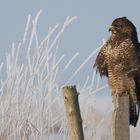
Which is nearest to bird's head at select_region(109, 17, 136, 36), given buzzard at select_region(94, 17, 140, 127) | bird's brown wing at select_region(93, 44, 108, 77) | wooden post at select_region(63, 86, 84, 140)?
buzzard at select_region(94, 17, 140, 127)

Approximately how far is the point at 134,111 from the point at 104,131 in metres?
0.99

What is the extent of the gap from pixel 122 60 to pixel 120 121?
149 centimetres

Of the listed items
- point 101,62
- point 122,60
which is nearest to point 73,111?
point 122,60

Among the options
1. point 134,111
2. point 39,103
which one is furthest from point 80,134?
point 39,103

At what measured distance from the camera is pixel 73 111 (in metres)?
2.85

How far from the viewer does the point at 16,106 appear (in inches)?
190

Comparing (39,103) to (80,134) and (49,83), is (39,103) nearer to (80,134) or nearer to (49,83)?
(49,83)

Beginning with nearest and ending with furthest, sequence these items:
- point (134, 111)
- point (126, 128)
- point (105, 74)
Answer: point (126, 128) → point (134, 111) → point (105, 74)

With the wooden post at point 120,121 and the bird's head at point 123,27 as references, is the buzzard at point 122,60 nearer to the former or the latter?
the bird's head at point 123,27

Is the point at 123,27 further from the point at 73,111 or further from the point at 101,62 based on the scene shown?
the point at 73,111

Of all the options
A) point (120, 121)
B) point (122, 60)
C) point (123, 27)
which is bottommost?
point (120, 121)

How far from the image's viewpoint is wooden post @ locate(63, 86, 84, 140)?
9.35 feet

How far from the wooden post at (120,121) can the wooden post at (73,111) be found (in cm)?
20

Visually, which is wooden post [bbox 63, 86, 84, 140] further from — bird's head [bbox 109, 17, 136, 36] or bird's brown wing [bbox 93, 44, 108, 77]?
bird's head [bbox 109, 17, 136, 36]
